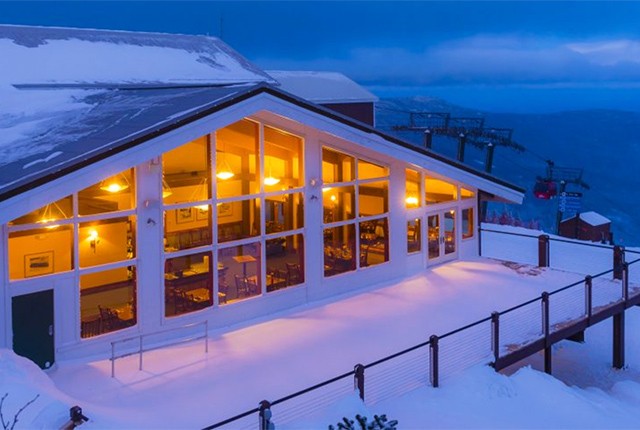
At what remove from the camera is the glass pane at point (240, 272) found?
46.8ft

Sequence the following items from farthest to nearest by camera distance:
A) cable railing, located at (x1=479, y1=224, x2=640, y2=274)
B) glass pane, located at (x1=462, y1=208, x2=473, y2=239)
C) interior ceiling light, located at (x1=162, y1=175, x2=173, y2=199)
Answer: cable railing, located at (x1=479, y1=224, x2=640, y2=274) < glass pane, located at (x1=462, y1=208, x2=473, y2=239) < interior ceiling light, located at (x1=162, y1=175, x2=173, y2=199)

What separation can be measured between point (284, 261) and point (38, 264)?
5.31m

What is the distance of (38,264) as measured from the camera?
11664mm

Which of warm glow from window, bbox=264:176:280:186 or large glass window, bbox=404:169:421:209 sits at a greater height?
warm glow from window, bbox=264:176:280:186

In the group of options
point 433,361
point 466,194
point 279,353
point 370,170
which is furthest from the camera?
point 466,194

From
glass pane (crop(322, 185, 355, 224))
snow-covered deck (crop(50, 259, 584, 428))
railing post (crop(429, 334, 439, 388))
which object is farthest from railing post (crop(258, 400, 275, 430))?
glass pane (crop(322, 185, 355, 224))

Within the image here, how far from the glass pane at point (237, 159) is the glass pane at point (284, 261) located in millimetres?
1312

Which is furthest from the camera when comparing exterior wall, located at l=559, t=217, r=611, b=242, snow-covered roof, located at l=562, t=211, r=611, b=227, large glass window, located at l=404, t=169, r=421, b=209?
snow-covered roof, located at l=562, t=211, r=611, b=227

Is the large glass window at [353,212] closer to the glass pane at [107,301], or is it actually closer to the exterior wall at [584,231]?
the glass pane at [107,301]

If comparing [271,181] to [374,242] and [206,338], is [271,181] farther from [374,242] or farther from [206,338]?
[206,338]

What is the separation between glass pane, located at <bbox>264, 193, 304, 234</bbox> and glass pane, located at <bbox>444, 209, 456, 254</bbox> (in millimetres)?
5482

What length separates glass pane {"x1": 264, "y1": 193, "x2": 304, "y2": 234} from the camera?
49.2 ft

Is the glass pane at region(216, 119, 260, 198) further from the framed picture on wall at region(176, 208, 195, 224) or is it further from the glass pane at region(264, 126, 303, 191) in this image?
the framed picture on wall at region(176, 208, 195, 224)

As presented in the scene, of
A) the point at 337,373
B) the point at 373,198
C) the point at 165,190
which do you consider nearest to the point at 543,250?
the point at 373,198
